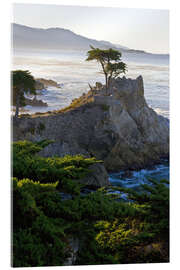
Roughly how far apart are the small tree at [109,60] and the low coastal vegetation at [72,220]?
141 cm

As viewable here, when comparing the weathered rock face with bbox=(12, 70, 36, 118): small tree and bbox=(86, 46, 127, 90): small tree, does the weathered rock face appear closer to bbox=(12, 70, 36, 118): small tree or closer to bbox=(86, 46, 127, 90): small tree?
bbox=(86, 46, 127, 90): small tree

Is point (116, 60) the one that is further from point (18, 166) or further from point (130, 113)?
point (18, 166)

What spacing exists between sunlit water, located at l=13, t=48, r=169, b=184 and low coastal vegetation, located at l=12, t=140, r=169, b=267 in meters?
0.60

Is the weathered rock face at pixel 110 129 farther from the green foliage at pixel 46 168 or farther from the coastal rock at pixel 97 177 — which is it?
the green foliage at pixel 46 168

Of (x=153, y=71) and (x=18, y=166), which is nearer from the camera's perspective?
(x=18, y=166)

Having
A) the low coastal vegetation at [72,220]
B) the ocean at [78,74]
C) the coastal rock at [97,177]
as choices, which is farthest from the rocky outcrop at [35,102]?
the coastal rock at [97,177]

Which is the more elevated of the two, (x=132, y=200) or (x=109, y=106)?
(x=109, y=106)

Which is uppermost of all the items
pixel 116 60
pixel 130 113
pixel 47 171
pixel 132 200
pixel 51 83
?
pixel 116 60

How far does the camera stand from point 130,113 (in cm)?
488

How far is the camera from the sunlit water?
175 inches

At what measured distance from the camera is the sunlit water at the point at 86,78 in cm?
445
